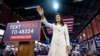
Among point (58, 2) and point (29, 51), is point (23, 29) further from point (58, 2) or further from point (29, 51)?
point (58, 2)

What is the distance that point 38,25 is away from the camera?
1675 mm

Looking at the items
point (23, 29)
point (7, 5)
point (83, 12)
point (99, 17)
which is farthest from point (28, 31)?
point (83, 12)

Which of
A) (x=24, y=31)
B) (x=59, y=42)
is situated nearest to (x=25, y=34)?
(x=24, y=31)

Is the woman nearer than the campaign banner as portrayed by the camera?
No

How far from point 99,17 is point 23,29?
373 inches

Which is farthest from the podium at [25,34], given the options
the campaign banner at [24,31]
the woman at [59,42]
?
the woman at [59,42]

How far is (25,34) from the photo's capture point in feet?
5.54

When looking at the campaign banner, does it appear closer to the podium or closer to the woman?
the podium

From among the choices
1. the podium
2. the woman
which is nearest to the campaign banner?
the podium

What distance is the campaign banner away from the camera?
1.65m

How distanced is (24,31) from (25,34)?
6cm

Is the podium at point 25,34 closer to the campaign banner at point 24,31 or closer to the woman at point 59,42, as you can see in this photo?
the campaign banner at point 24,31

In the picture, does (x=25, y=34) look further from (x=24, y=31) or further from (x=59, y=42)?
(x=59, y=42)

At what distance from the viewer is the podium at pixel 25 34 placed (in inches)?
65.1
